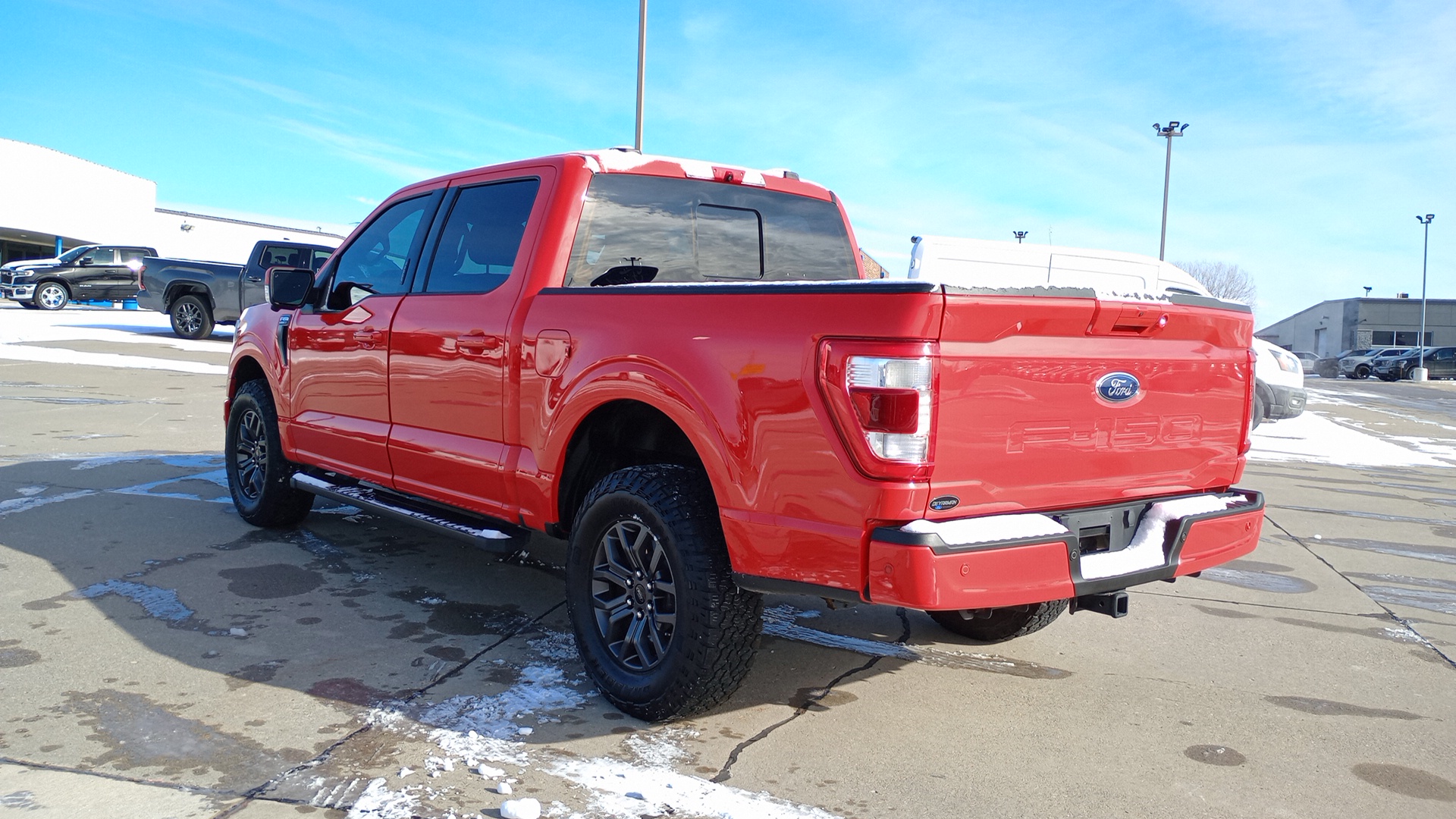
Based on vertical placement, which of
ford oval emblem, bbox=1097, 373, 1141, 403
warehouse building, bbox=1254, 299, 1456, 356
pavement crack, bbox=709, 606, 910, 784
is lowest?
pavement crack, bbox=709, 606, 910, 784

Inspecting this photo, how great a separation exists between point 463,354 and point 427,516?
769 millimetres

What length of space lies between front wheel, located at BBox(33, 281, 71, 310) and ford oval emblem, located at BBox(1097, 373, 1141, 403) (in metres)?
30.5

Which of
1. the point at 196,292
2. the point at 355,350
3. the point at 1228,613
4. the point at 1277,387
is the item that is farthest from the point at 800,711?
the point at 196,292

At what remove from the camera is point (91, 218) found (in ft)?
152

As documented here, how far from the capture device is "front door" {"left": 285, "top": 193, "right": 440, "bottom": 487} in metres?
4.93

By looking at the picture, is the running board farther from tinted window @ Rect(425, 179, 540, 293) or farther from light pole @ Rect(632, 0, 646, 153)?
light pole @ Rect(632, 0, 646, 153)

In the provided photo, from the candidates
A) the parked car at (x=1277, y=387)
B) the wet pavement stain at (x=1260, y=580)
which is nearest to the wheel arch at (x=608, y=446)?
the wet pavement stain at (x=1260, y=580)

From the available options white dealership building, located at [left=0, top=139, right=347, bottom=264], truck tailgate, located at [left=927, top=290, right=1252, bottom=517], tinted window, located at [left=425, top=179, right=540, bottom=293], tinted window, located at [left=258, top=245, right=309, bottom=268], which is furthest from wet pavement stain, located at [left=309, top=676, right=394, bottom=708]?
white dealership building, located at [left=0, top=139, right=347, bottom=264]

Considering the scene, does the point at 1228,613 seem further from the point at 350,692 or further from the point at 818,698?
the point at 350,692

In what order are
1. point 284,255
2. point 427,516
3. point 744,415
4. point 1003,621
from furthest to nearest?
point 284,255 < point 427,516 < point 1003,621 < point 744,415

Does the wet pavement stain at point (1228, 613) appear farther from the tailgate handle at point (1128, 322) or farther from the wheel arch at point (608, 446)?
the wheel arch at point (608, 446)

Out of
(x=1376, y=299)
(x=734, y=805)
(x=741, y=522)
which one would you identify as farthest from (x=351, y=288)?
(x=1376, y=299)

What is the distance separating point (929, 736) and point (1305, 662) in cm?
208

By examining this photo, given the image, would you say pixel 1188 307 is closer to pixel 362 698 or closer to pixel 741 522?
pixel 741 522
